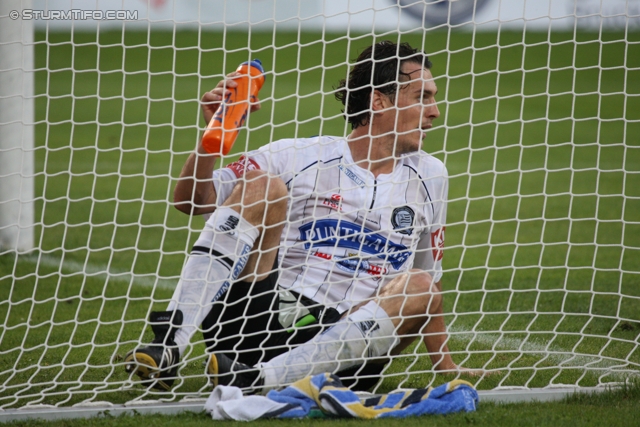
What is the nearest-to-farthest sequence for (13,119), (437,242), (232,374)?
(232,374)
(437,242)
(13,119)

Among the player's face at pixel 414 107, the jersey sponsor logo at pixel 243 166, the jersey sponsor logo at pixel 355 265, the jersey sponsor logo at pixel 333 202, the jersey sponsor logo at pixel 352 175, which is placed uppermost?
the player's face at pixel 414 107

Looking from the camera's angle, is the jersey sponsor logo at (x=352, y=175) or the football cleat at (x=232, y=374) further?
the jersey sponsor logo at (x=352, y=175)

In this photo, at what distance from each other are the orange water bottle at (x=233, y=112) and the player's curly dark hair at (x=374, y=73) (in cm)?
44

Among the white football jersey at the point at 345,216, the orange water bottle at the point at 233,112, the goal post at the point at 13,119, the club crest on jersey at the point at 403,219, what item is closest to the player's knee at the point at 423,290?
the white football jersey at the point at 345,216

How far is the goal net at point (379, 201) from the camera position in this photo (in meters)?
3.48

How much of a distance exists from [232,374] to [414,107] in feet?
4.72

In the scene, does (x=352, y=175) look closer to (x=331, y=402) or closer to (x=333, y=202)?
(x=333, y=202)

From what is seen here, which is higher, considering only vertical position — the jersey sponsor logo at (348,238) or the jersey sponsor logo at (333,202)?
the jersey sponsor logo at (333,202)

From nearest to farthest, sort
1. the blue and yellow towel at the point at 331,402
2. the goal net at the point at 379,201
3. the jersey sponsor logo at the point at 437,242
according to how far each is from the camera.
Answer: the blue and yellow towel at the point at 331,402
the goal net at the point at 379,201
the jersey sponsor logo at the point at 437,242

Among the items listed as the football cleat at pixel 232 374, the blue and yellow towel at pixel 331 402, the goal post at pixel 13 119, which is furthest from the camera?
the goal post at pixel 13 119

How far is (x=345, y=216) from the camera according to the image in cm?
349

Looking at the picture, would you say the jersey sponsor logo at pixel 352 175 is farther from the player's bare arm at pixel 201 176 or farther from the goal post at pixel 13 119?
the goal post at pixel 13 119

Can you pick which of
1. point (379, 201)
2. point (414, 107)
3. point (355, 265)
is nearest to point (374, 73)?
point (414, 107)

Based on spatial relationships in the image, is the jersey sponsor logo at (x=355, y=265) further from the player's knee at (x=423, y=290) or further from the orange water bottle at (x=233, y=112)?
the orange water bottle at (x=233, y=112)
